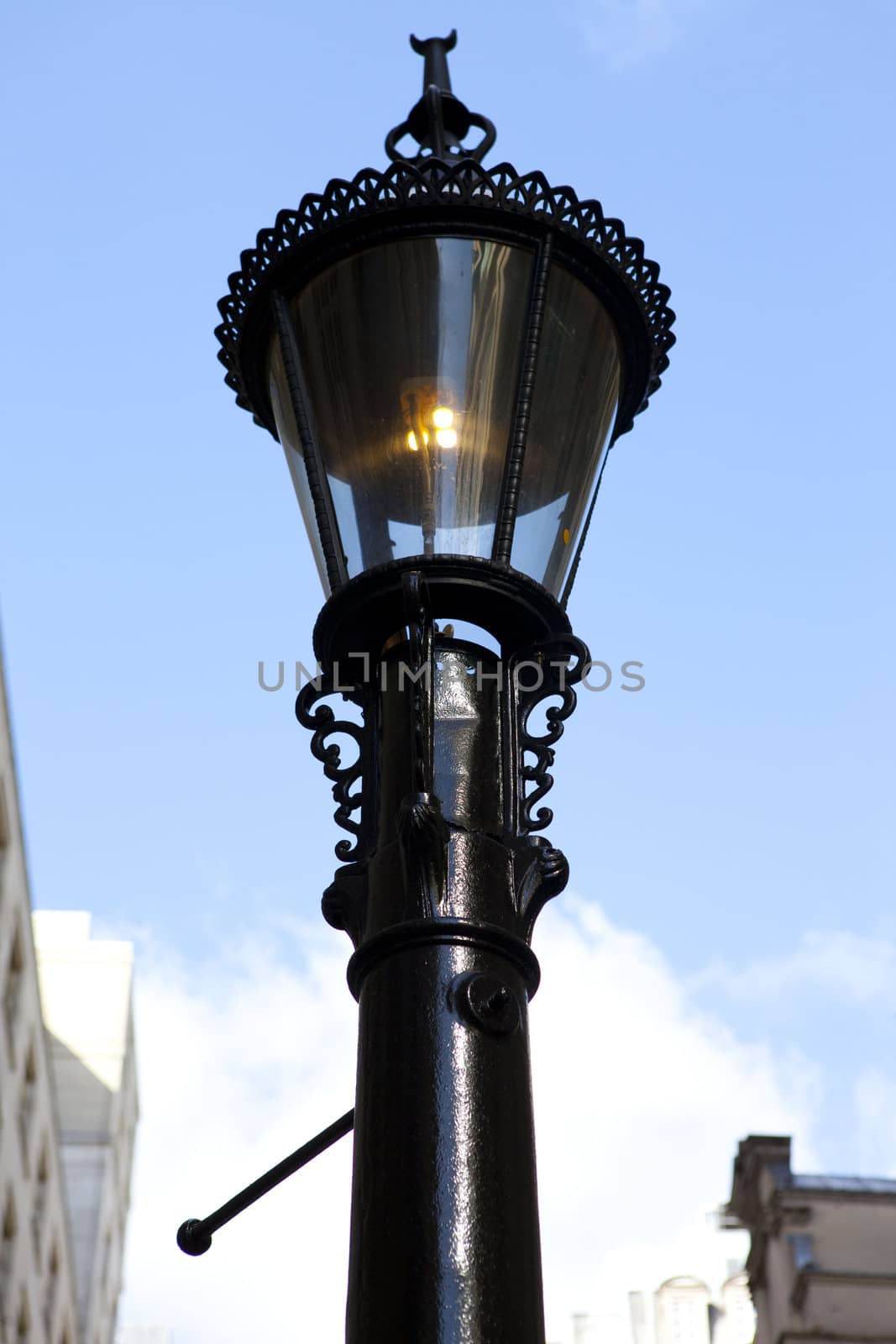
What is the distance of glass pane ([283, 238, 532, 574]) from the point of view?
369 cm

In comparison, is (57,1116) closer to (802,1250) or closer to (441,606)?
(802,1250)

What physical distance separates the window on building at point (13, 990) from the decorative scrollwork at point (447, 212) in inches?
1500

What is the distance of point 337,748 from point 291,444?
785mm

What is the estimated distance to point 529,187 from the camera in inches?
157

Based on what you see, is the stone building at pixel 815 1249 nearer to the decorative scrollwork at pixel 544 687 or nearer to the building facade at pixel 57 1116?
the building facade at pixel 57 1116

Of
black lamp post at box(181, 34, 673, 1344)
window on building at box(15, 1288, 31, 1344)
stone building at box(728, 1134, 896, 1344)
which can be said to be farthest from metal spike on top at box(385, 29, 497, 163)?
window on building at box(15, 1288, 31, 1344)

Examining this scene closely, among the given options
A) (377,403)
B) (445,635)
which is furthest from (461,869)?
(377,403)

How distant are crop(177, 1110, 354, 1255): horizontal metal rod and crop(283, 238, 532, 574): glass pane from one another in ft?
3.67

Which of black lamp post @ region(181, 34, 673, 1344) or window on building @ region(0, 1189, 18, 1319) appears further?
window on building @ region(0, 1189, 18, 1319)

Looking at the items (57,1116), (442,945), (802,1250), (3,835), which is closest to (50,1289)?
(57,1116)

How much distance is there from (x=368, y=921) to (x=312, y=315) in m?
1.45

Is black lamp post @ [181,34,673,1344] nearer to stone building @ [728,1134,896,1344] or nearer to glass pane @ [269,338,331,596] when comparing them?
glass pane @ [269,338,331,596]

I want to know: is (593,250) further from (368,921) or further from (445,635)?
(368,921)

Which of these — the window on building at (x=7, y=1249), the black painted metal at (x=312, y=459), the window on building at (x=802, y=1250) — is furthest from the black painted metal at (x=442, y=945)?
the window on building at (x=7, y=1249)
